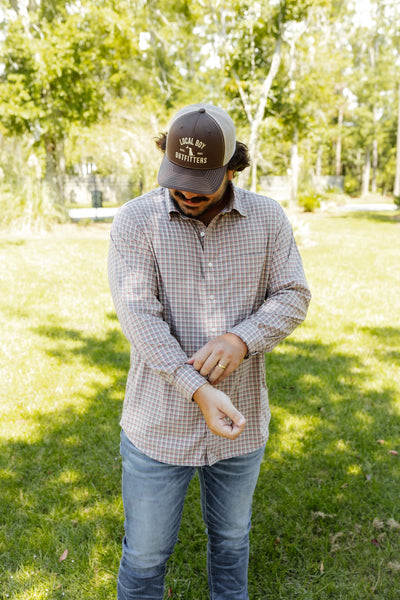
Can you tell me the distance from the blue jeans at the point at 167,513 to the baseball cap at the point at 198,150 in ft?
2.88

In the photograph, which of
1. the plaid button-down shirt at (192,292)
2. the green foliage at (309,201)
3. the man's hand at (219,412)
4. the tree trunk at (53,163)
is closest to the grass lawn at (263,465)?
the plaid button-down shirt at (192,292)

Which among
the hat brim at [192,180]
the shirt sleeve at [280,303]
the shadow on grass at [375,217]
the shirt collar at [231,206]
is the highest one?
the hat brim at [192,180]

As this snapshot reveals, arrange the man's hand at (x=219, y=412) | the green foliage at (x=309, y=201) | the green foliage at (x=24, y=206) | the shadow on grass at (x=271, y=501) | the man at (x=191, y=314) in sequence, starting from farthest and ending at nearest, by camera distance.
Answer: the green foliage at (x=309, y=201)
the green foliage at (x=24, y=206)
the shadow on grass at (x=271, y=501)
the man at (x=191, y=314)
the man's hand at (x=219, y=412)

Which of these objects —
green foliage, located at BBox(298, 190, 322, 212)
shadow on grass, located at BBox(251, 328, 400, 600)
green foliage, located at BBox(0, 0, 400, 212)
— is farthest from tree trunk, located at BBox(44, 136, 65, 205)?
shadow on grass, located at BBox(251, 328, 400, 600)

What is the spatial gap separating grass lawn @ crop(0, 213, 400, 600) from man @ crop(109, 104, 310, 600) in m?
0.99

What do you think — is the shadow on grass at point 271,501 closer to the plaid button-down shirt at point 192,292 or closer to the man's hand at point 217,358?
the plaid button-down shirt at point 192,292

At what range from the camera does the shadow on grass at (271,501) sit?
2.63 metres

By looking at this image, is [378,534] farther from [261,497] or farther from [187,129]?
[187,129]

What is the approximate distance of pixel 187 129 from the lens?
1.60 m

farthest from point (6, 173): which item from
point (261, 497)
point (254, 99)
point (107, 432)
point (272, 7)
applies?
point (261, 497)

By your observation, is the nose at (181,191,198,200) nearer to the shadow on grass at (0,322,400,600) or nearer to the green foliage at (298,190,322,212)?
the shadow on grass at (0,322,400,600)

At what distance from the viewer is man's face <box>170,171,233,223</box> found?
1.73m

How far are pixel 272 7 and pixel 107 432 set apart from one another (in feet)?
38.7

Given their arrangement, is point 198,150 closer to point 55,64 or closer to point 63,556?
point 63,556
